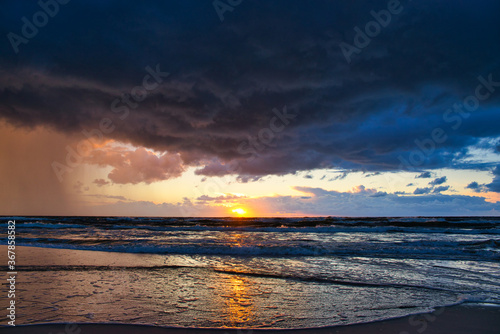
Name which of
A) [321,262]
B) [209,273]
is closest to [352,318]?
[209,273]

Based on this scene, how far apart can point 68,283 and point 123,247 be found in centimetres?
921

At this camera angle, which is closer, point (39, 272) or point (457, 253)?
point (39, 272)

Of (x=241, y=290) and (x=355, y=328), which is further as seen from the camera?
(x=241, y=290)

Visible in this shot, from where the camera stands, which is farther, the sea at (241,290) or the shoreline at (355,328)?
the sea at (241,290)

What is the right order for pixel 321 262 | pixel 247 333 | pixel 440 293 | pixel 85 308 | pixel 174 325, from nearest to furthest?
pixel 247 333, pixel 174 325, pixel 85 308, pixel 440 293, pixel 321 262

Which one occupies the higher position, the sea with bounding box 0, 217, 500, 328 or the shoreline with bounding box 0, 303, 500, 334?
the shoreline with bounding box 0, 303, 500, 334

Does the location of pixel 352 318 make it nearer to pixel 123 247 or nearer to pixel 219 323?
pixel 219 323

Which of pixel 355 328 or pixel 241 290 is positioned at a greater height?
pixel 355 328

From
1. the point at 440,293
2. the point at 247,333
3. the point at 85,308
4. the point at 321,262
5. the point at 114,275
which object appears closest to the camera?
the point at 247,333

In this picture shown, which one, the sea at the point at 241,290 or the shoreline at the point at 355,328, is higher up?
the shoreline at the point at 355,328

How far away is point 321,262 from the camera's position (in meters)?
12.8

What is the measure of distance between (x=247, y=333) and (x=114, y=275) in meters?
6.21

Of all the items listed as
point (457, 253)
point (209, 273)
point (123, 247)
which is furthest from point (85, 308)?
point (457, 253)

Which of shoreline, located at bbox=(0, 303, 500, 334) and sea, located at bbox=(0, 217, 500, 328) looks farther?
sea, located at bbox=(0, 217, 500, 328)
